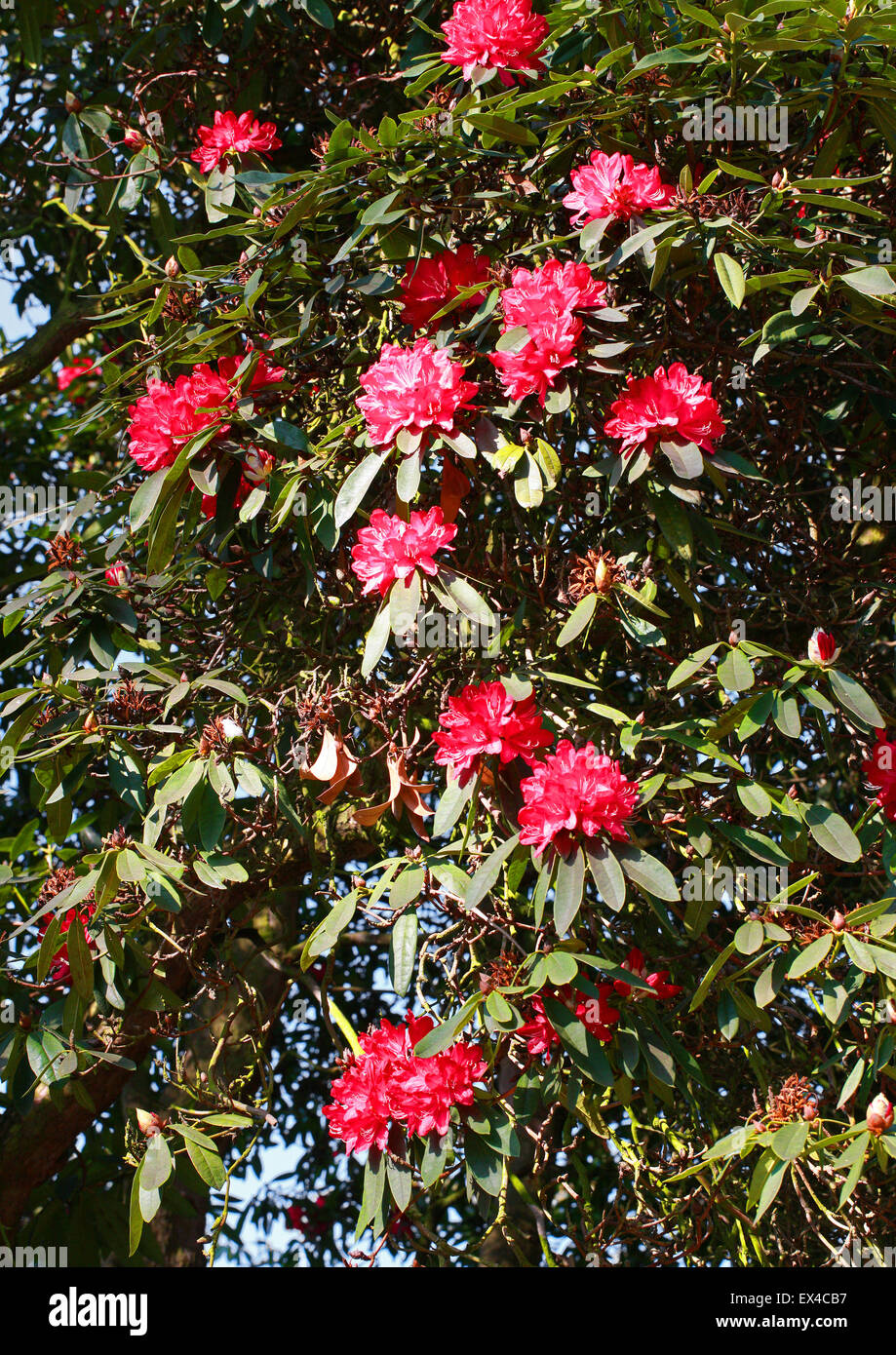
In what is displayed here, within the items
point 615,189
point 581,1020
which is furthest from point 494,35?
point 581,1020

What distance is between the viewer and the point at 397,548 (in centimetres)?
199

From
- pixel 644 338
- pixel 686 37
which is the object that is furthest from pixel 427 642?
pixel 686 37

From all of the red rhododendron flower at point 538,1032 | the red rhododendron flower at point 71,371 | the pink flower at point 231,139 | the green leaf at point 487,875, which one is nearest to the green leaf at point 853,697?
the green leaf at point 487,875

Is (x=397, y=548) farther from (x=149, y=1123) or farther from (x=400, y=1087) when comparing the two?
(x=149, y=1123)

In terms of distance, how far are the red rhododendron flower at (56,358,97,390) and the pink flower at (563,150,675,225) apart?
2.45m

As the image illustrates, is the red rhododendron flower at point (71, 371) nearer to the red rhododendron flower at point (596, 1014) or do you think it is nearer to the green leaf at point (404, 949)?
the green leaf at point (404, 949)

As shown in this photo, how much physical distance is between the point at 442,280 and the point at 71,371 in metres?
2.58

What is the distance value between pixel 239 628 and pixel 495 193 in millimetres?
984

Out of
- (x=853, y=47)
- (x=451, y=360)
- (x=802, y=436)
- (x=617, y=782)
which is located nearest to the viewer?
(x=617, y=782)

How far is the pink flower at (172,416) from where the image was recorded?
2254 mm

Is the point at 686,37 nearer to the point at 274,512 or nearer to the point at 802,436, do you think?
the point at 802,436

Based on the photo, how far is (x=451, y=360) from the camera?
210cm

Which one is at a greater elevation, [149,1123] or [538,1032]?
[538,1032]

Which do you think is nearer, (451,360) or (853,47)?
(853,47)
